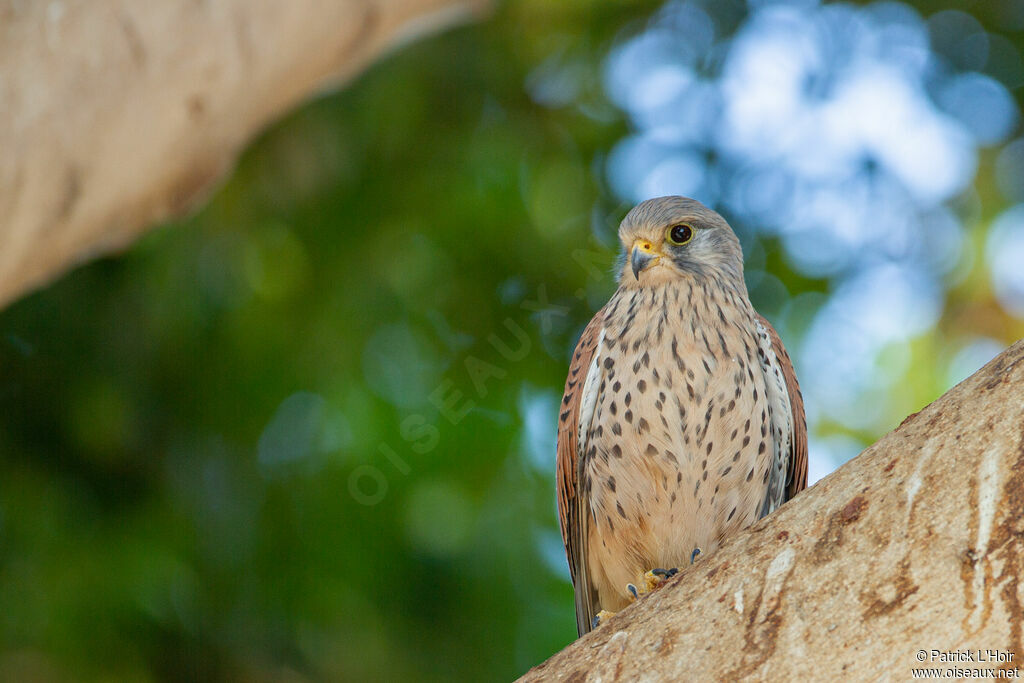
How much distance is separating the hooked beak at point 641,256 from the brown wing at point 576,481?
9.5 inches

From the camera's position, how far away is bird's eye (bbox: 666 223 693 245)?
3.87 meters

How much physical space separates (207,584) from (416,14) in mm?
2800

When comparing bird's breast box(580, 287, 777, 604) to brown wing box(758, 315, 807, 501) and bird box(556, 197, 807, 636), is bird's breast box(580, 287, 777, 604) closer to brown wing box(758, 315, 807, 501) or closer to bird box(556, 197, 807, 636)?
bird box(556, 197, 807, 636)

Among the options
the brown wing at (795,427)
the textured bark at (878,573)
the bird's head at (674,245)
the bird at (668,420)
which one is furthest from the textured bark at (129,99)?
the textured bark at (878,573)

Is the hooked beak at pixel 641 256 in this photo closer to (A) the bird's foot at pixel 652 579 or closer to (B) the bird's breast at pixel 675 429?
(B) the bird's breast at pixel 675 429

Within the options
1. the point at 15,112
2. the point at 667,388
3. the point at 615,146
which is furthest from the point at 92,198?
the point at 615,146

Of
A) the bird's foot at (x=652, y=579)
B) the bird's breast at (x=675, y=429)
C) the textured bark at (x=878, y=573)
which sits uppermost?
the bird's breast at (x=675, y=429)

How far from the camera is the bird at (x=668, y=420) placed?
3469 millimetres

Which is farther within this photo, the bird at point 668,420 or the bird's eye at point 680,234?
the bird's eye at point 680,234

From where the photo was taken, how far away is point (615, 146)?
5.96 meters

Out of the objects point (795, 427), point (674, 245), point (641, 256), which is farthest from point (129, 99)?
point (795, 427)

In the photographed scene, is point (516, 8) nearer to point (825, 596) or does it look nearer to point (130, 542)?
point (130, 542)

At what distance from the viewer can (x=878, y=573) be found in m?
1.96

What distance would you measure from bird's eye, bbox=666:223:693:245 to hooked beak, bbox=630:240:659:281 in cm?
10
